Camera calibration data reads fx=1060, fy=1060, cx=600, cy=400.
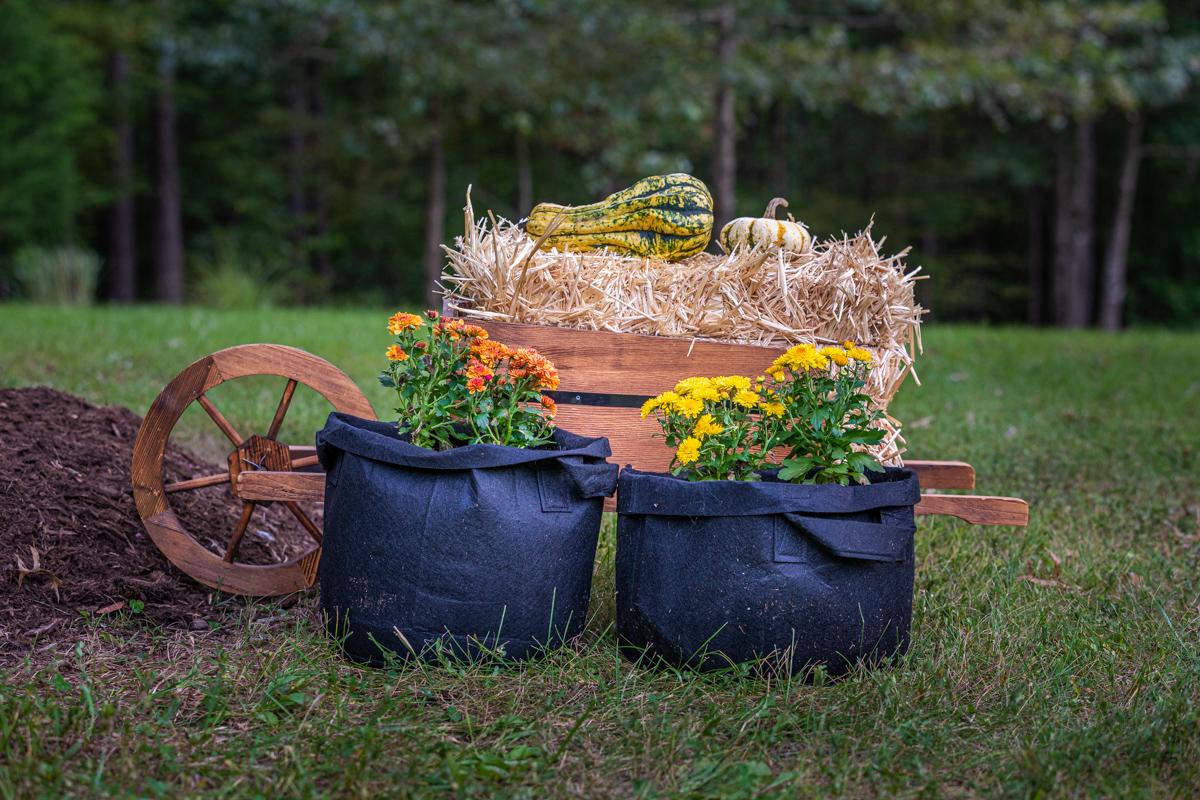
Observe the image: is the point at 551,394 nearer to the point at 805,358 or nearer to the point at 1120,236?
the point at 805,358

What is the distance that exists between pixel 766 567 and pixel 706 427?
39 centimetres

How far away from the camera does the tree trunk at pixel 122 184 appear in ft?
66.3

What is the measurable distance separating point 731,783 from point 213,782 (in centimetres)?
107

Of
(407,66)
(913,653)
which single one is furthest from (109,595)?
(407,66)

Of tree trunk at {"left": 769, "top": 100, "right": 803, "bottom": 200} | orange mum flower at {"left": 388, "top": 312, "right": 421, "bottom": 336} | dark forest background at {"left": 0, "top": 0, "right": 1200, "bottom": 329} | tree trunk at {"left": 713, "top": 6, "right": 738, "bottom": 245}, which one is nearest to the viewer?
orange mum flower at {"left": 388, "top": 312, "right": 421, "bottom": 336}

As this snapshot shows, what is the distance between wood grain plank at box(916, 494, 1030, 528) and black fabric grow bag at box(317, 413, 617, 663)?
3.35ft

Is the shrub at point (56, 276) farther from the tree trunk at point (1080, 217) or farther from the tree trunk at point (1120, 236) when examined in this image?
the tree trunk at point (1120, 236)

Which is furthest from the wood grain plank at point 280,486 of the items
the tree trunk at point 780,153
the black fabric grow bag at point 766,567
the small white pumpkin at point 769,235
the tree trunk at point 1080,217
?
the tree trunk at point 780,153

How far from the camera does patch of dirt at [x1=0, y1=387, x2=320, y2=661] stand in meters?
3.16

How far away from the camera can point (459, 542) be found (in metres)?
2.67

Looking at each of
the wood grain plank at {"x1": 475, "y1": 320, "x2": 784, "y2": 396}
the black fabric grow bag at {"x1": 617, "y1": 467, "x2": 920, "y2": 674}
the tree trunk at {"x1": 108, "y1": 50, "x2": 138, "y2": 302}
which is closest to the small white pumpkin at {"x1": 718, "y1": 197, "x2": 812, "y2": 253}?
the wood grain plank at {"x1": 475, "y1": 320, "x2": 784, "y2": 396}

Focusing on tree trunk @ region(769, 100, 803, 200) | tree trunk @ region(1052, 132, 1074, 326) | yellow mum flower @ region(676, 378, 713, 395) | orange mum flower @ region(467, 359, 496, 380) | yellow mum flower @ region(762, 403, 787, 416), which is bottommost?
yellow mum flower @ region(762, 403, 787, 416)

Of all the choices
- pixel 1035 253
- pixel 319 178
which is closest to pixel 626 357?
pixel 319 178

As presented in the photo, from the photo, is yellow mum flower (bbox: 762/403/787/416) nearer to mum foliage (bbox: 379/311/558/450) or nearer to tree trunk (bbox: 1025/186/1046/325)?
mum foliage (bbox: 379/311/558/450)
